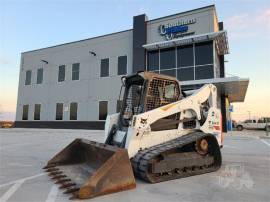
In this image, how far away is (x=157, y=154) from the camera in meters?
5.14

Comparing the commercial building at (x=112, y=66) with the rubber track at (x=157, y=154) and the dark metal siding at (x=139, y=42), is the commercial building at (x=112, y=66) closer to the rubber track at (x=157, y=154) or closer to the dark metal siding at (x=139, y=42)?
the dark metal siding at (x=139, y=42)

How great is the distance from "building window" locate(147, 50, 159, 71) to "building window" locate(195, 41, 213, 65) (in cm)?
362

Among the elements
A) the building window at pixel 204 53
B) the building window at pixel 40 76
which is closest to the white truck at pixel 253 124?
the building window at pixel 204 53

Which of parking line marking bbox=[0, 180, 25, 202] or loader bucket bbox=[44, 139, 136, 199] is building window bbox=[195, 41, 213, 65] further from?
parking line marking bbox=[0, 180, 25, 202]

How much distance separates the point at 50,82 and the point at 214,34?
18760mm

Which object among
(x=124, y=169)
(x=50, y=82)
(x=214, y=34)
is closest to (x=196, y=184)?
(x=124, y=169)

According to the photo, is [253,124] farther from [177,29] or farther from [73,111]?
[73,111]

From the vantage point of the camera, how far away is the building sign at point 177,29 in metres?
20.9

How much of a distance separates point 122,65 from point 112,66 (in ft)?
3.72

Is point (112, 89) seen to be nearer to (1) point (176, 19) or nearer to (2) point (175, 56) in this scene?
(2) point (175, 56)

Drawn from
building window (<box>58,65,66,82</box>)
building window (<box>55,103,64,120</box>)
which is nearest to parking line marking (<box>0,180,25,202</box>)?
building window (<box>55,103,64,120</box>)

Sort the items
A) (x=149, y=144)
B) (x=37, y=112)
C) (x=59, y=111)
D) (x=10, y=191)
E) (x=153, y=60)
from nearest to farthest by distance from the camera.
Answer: (x=10, y=191) < (x=149, y=144) < (x=153, y=60) < (x=59, y=111) < (x=37, y=112)

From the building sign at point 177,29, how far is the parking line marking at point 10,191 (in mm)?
18531

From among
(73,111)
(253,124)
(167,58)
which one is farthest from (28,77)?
(253,124)
